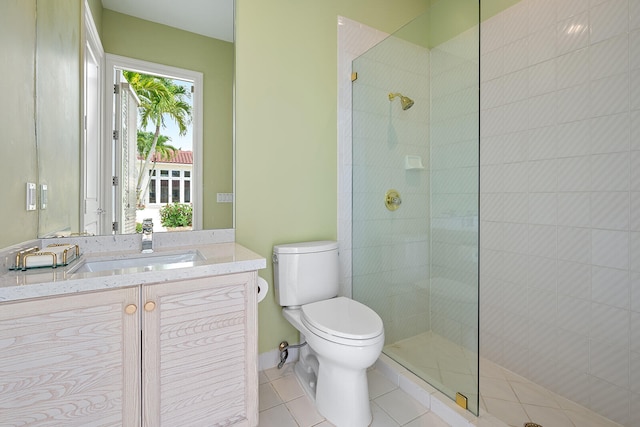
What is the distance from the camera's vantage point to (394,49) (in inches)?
76.5

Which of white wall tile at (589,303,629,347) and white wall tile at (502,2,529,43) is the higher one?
white wall tile at (502,2,529,43)

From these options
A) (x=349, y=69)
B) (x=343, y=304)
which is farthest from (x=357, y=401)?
(x=349, y=69)

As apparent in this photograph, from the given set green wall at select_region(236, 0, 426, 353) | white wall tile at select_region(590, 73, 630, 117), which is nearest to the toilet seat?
green wall at select_region(236, 0, 426, 353)

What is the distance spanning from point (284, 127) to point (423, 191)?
963mm

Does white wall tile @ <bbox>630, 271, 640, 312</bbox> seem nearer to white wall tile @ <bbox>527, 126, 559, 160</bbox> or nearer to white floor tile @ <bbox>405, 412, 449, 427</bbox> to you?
white wall tile @ <bbox>527, 126, 559, 160</bbox>

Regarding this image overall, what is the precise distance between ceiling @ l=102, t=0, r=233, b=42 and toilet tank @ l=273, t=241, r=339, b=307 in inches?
49.7

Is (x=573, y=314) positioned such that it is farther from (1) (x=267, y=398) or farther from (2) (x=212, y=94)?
(2) (x=212, y=94)

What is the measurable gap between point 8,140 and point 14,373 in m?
0.74

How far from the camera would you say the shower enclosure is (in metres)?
1.52

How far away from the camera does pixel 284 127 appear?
1868 mm

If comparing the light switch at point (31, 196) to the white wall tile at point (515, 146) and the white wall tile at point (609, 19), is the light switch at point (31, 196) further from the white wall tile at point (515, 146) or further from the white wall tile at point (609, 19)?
the white wall tile at point (609, 19)

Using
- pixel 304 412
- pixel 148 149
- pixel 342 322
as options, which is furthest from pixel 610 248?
pixel 148 149

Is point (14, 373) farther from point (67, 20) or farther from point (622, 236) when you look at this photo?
point (622, 236)

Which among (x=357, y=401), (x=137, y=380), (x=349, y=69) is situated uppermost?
(x=349, y=69)
